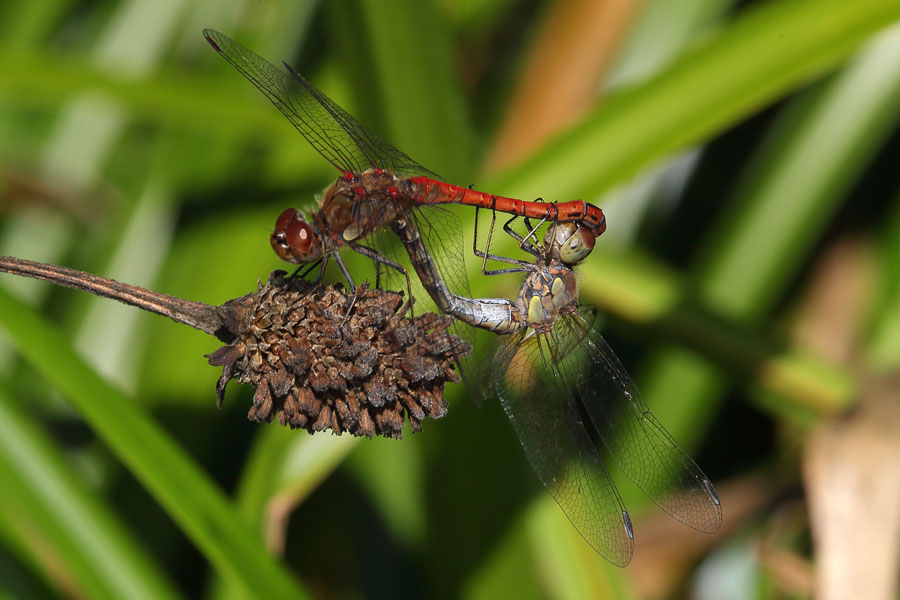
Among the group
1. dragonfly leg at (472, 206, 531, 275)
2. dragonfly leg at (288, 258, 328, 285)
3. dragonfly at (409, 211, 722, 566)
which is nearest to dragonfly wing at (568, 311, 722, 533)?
dragonfly at (409, 211, 722, 566)

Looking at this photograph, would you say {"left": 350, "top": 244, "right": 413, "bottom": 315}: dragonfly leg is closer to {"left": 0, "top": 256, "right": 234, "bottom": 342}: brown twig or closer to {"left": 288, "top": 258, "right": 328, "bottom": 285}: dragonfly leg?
{"left": 288, "top": 258, "right": 328, "bottom": 285}: dragonfly leg

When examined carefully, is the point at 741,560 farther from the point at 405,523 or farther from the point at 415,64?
the point at 415,64

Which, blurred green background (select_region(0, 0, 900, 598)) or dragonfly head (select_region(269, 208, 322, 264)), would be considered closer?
dragonfly head (select_region(269, 208, 322, 264))

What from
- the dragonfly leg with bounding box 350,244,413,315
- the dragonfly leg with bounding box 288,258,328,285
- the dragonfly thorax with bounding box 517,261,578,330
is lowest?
the dragonfly thorax with bounding box 517,261,578,330

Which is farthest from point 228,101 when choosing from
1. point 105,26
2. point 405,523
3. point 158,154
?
point 405,523

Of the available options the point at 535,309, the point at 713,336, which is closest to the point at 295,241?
the point at 535,309

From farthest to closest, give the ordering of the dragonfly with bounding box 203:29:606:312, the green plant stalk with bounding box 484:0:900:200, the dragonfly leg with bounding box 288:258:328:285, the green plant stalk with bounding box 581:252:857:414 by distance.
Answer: the green plant stalk with bounding box 581:252:857:414, the green plant stalk with bounding box 484:0:900:200, the dragonfly with bounding box 203:29:606:312, the dragonfly leg with bounding box 288:258:328:285

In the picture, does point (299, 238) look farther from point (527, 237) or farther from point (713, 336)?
point (713, 336)

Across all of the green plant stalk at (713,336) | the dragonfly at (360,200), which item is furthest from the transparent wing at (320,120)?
the green plant stalk at (713,336)

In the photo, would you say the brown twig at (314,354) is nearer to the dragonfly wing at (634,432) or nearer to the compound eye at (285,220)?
the compound eye at (285,220)
